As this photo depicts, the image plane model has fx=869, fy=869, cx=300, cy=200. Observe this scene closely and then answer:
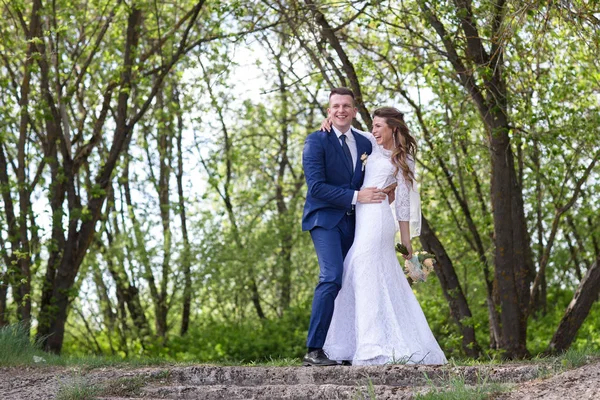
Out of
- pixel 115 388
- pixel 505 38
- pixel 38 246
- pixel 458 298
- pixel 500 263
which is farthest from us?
pixel 38 246

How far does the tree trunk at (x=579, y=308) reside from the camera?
10078mm

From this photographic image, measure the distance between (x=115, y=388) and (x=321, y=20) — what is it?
635cm

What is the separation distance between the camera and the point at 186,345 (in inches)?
642

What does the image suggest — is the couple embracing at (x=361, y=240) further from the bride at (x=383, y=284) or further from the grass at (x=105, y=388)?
the grass at (x=105, y=388)

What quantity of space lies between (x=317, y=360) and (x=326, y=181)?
4.61 ft

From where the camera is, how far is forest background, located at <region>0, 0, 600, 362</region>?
420 inches

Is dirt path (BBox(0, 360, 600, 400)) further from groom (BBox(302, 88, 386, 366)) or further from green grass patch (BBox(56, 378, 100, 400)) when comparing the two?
groom (BBox(302, 88, 386, 366))

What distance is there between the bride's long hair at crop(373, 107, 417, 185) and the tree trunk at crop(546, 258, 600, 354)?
4.08m

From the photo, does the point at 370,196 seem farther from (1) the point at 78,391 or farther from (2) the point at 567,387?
(1) the point at 78,391

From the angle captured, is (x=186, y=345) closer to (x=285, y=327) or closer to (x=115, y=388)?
(x=285, y=327)

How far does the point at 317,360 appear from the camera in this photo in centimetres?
651

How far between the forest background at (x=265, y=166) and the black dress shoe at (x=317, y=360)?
123 inches

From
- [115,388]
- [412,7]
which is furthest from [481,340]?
[115,388]

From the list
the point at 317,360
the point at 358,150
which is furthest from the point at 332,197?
the point at 317,360
